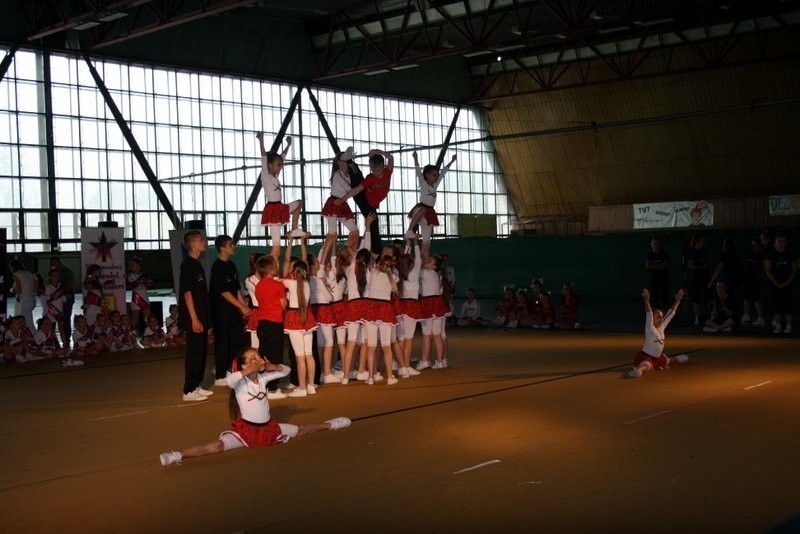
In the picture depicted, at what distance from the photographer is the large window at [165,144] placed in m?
31.0

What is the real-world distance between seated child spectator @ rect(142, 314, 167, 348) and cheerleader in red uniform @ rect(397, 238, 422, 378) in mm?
5965

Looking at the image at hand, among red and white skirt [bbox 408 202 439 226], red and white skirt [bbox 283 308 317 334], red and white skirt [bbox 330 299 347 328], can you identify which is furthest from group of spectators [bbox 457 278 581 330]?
red and white skirt [bbox 283 308 317 334]

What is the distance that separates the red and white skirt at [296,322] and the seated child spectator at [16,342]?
20.1 ft

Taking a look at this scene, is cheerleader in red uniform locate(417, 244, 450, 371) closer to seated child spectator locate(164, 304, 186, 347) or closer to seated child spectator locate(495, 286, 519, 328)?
seated child spectator locate(164, 304, 186, 347)

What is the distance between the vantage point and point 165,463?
21.7 ft

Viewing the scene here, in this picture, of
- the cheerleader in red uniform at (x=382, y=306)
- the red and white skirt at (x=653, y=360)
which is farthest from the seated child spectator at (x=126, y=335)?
the red and white skirt at (x=653, y=360)

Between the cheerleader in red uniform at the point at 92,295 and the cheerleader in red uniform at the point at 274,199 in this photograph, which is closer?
the cheerleader in red uniform at the point at 274,199

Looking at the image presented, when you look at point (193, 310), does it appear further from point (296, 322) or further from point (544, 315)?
point (544, 315)

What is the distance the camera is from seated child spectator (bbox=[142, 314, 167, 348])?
15.8 metres

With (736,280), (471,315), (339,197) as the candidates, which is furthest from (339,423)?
(471,315)

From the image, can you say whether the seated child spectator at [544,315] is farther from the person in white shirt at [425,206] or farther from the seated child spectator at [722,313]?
the person in white shirt at [425,206]

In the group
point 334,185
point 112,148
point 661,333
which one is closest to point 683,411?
point 661,333

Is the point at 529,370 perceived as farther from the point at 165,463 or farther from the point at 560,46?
the point at 560,46

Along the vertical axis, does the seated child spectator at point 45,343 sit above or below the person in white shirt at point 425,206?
below
